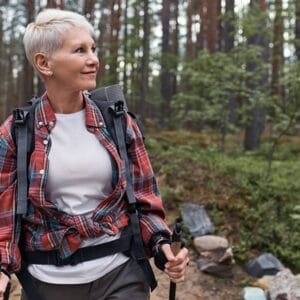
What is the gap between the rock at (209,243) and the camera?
575 cm

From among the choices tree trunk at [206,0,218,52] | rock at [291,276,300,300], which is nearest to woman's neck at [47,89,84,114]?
rock at [291,276,300,300]

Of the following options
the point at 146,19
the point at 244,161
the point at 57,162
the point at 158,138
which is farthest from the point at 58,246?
the point at 146,19

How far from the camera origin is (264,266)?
18.1 feet

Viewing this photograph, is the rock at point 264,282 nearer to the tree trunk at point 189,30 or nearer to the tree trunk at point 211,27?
the tree trunk at point 211,27

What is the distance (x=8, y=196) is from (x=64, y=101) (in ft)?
1.37

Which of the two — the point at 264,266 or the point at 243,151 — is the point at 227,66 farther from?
the point at 264,266

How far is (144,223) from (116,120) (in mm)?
417

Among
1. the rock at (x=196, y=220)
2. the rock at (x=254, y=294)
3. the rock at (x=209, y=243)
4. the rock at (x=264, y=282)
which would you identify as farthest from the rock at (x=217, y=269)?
the rock at (x=196, y=220)

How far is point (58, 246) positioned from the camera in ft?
5.59

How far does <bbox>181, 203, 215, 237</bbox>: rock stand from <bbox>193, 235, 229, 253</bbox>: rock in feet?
0.71

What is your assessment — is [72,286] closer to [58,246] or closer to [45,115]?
[58,246]

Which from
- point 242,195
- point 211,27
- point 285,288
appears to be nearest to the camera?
point 285,288

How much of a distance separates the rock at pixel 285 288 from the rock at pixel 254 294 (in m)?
0.29

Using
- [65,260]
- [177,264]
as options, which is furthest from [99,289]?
[177,264]
